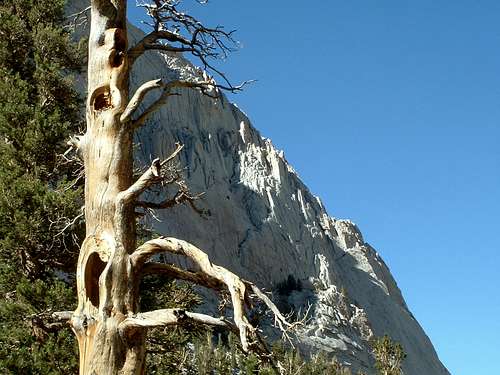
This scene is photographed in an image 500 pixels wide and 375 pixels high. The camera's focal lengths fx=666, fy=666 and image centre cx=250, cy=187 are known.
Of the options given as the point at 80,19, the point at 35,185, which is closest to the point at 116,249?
the point at 80,19

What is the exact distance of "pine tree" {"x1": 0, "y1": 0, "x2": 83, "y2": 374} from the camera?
9.89 metres

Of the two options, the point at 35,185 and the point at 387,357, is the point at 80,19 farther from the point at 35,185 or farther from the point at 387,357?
the point at 387,357

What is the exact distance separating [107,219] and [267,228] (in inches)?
3319

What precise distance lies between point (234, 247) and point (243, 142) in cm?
2192

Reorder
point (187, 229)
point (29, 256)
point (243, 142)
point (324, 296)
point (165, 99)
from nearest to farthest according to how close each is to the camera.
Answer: point (165, 99), point (29, 256), point (187, 229), point (324, 296), point (243, 142)

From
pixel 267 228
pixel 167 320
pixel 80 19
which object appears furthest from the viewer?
pixel 267 228

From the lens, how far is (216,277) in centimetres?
453

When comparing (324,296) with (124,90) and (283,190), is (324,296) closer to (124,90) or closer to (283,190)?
(283,190)

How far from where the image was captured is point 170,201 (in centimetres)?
585

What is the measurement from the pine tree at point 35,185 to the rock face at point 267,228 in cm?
5533

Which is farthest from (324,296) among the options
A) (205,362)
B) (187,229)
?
(205,362)

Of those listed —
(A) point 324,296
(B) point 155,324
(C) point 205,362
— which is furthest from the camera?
(A) point 324,296

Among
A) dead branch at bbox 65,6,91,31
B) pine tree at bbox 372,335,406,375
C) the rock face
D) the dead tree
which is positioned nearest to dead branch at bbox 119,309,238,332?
the dead tree

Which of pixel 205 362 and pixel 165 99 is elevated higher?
pixel 205 362
